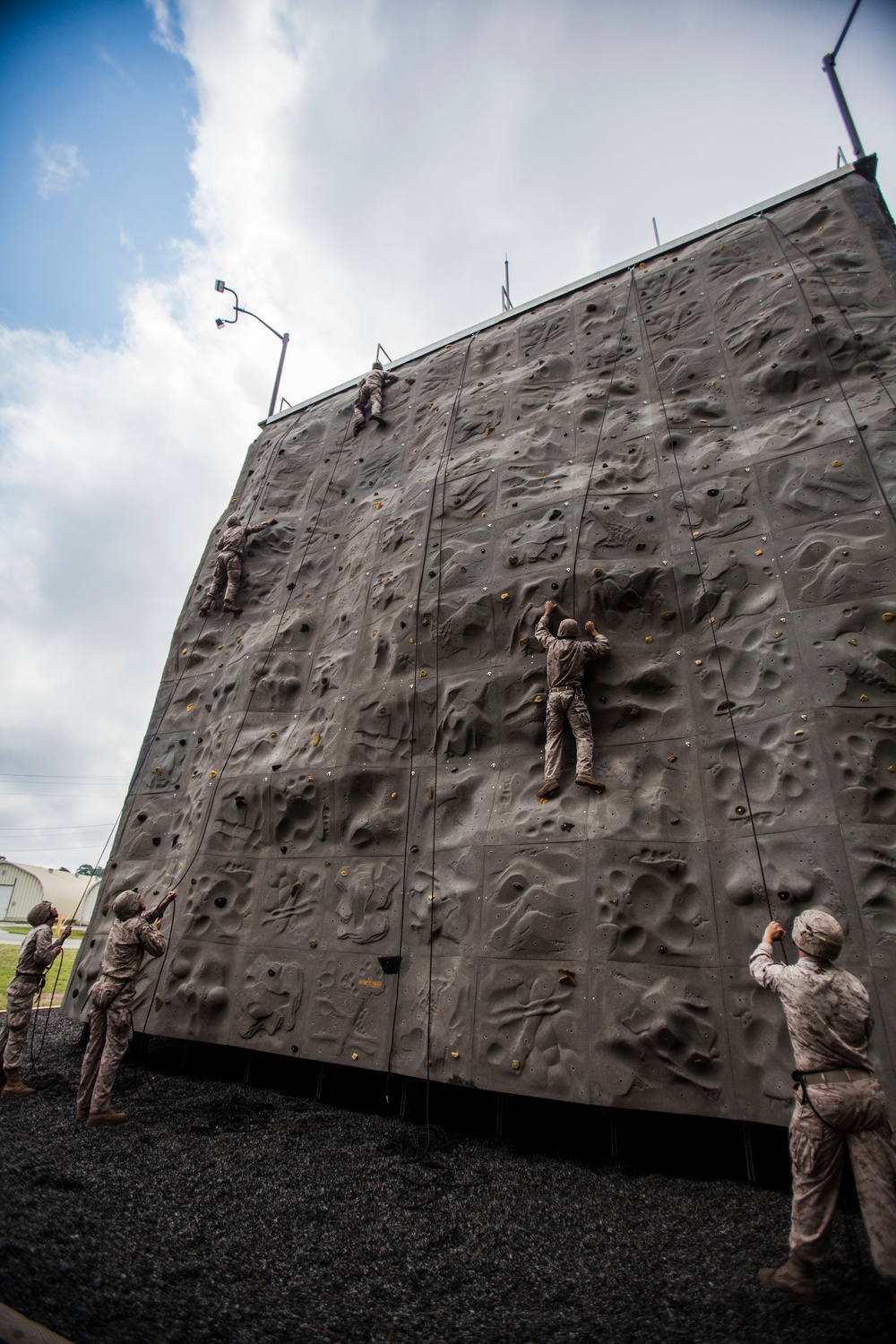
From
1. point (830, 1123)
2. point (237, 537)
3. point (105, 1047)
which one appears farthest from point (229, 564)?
point (830, 1123)

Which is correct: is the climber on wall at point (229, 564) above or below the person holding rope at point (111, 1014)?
above

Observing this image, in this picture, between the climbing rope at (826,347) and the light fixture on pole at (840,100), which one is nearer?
the climbing rope at (826,347)

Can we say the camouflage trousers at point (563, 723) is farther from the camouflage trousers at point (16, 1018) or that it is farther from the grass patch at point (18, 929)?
the grass patch at point (18, 929)

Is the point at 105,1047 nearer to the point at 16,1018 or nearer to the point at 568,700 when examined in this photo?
the point at 16,1018

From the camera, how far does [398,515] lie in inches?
368

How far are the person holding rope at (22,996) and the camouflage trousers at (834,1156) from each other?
6.10 meters

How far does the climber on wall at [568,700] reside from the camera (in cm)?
644

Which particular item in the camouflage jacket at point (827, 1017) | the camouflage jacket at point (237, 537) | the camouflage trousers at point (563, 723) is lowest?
the camouflage jacket at point (827, 1017)

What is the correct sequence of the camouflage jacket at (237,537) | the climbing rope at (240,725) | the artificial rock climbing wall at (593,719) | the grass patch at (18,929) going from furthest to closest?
the grass patch at (18,929), the camouflage jacket at (237,537), the climbing rope at (240,725), the artificial rock climbing wall at (593,719)

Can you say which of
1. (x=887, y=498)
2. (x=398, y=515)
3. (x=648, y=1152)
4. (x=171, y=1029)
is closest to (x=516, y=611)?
(x=398, y=515)

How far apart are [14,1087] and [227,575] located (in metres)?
6.83

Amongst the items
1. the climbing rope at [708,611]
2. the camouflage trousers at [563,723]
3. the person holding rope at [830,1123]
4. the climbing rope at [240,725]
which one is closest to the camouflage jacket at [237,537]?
the climbing rope at [240,725]

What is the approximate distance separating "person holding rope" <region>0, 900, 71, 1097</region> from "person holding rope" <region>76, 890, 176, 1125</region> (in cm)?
91

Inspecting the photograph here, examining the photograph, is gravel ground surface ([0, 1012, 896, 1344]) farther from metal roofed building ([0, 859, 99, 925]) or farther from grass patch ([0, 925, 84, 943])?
metal roofed building ([0, 859, 99, 925])
